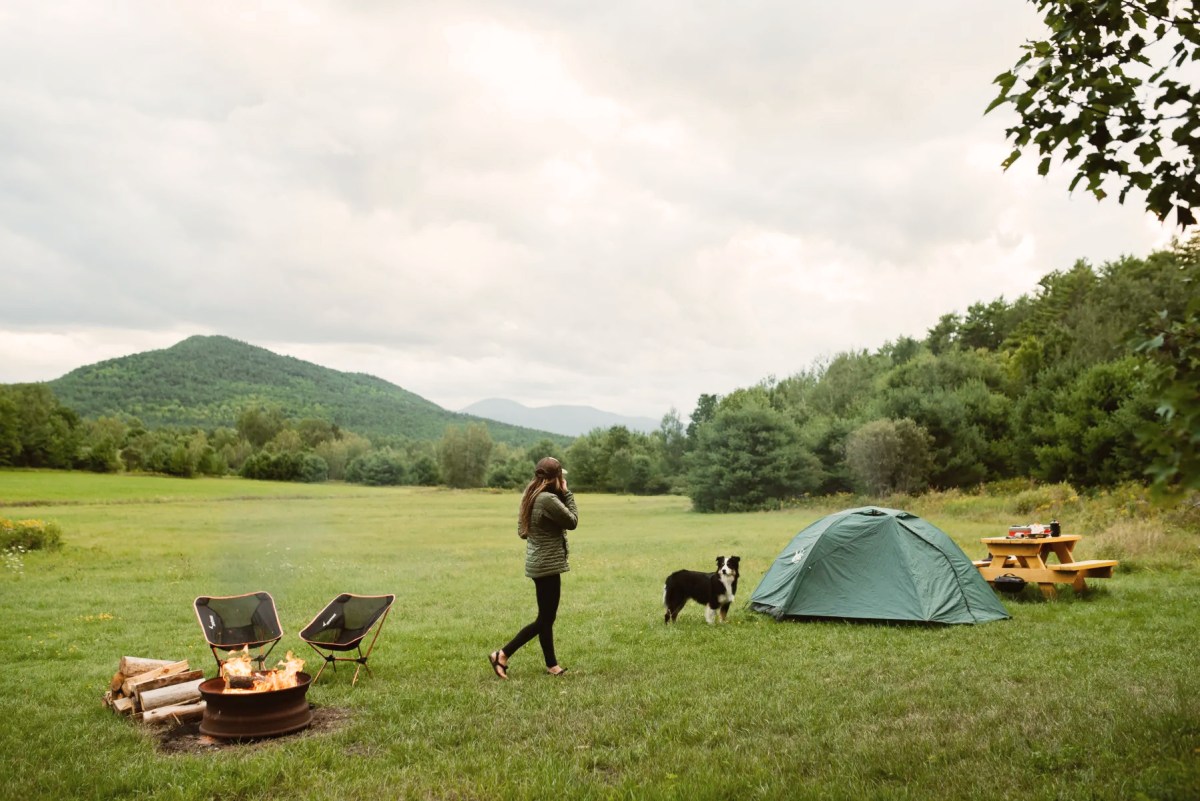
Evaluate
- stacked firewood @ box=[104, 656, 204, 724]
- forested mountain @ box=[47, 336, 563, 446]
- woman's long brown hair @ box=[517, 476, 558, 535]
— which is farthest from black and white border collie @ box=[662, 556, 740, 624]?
forested mountain @ box=[47, 336, 563, 446]

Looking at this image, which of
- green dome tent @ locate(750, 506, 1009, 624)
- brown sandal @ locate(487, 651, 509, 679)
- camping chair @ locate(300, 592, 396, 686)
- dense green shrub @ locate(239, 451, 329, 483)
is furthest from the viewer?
dense green shrub @ locate(239, 451, 329, 483)

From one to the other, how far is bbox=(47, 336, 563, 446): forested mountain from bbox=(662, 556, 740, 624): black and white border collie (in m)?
85.0

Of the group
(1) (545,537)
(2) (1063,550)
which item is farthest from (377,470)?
(1) (545,537)

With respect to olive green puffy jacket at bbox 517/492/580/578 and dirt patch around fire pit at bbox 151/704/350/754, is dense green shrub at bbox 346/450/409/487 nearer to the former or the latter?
olive green puffy jacket at bbox 517/492/580/578

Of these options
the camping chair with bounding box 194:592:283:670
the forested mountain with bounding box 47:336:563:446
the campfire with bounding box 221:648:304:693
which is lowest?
the campfire with bounding box 221:648:304:693

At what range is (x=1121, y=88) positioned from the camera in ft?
16.1

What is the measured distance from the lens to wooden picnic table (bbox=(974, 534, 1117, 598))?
13344 mm

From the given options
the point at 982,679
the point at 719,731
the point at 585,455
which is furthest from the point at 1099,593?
the point at 585,455

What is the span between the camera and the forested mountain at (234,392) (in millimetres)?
103625

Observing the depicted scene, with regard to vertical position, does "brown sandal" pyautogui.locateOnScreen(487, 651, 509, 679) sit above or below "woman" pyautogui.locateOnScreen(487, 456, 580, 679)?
below

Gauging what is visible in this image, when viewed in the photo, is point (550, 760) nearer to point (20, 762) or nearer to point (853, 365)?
point (20, 762)

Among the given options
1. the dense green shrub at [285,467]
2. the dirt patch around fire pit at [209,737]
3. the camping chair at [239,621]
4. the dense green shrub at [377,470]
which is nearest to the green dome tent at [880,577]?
the dirt patch around fire pit at [209,737]

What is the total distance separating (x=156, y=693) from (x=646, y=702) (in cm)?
456

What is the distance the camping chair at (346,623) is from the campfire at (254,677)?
1.14 m
